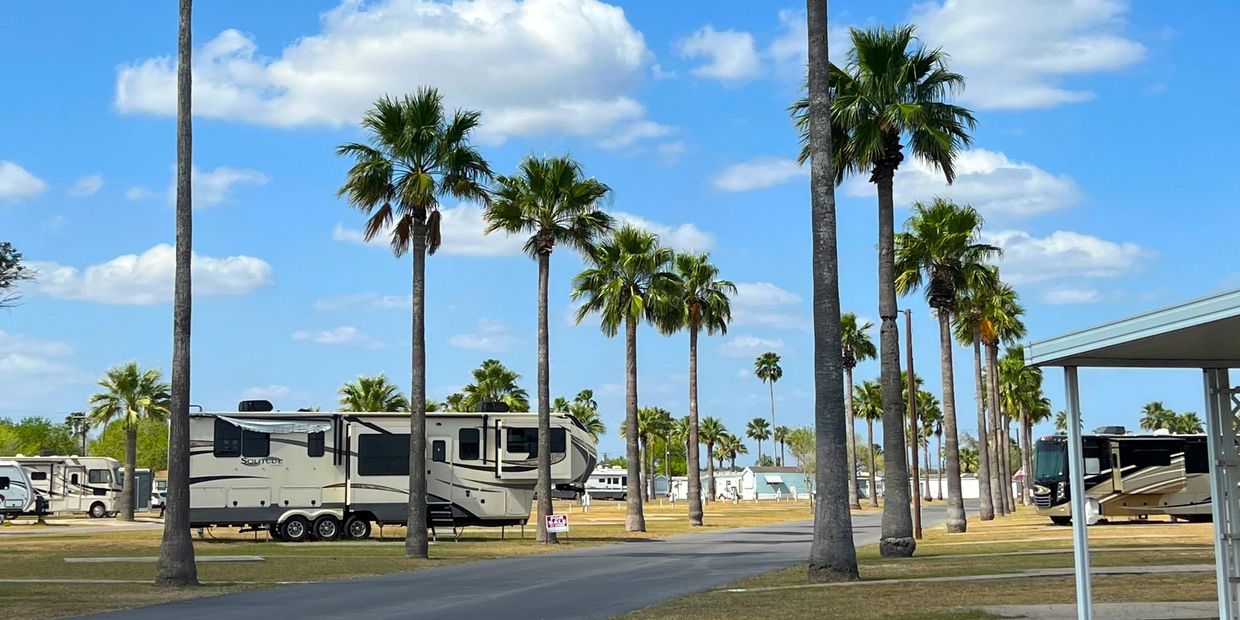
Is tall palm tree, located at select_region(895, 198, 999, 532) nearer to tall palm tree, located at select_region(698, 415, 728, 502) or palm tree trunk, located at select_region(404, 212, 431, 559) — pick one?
palm tree trunk, located at select_region(404, 212, 431, 559)

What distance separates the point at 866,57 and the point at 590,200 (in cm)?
1191

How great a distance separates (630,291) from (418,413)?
15935 millimetres

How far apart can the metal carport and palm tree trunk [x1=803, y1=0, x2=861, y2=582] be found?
24.6 feet

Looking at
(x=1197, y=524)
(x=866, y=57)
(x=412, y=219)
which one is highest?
(x=866, y=57)

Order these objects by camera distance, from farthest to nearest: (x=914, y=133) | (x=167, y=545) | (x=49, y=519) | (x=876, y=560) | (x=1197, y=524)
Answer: (x=49, y=519) < (x=1197, y=524) < (x=914, y=133) < (x=876, y=560) < (x=167, y=545)

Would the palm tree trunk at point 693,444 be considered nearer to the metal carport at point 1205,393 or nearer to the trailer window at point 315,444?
the trailer window at point 315,444

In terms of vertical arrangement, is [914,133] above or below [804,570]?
above

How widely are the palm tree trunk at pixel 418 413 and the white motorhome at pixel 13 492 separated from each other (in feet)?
119

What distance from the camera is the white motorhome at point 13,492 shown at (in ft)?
199

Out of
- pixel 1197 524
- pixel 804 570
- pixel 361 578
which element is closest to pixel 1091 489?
pixel 1197 524

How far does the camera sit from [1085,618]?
12875 millimetres

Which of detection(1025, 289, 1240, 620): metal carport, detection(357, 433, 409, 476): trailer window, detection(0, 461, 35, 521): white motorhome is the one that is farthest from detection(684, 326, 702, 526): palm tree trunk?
detection(1025, 289, 1240, 620): metal carport

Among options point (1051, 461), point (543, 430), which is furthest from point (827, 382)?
point (1051, 461)

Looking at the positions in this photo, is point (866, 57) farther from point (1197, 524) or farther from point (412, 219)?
point (1197, 524)
